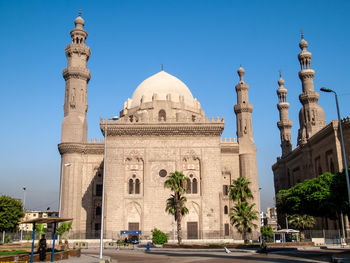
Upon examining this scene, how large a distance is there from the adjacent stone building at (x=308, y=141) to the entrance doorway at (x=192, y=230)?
16197 mm

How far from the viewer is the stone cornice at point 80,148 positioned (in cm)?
4266

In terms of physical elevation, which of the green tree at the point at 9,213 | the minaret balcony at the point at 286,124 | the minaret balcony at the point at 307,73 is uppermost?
the minaret balcony at the point at 307,73

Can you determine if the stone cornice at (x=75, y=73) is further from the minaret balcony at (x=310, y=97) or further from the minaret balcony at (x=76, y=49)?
the minaret balcony at (x=310, y=97)

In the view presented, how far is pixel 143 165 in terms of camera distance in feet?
133

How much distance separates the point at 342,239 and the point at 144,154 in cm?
2118

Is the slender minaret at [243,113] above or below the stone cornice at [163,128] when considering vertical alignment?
above

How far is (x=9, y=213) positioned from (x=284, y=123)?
4316 centimetres

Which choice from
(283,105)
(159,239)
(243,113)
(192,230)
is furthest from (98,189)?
(283,105)

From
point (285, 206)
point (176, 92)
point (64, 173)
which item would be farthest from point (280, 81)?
point (64, 173)

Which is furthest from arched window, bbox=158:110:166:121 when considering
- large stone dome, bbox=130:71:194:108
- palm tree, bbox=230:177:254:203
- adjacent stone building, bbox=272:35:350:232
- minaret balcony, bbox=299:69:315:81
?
minaret balcony, bbox=299:69:315:81

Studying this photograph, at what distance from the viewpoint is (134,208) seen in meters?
39.4

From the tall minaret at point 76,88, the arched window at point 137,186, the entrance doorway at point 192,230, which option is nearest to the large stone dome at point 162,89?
the tall minaret at point 76,88

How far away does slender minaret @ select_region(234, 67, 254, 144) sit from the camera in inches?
1928

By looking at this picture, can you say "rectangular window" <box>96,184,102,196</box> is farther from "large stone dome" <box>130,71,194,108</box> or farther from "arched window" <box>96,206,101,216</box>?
"large stone dome" <box>130,71,194,108</box>
